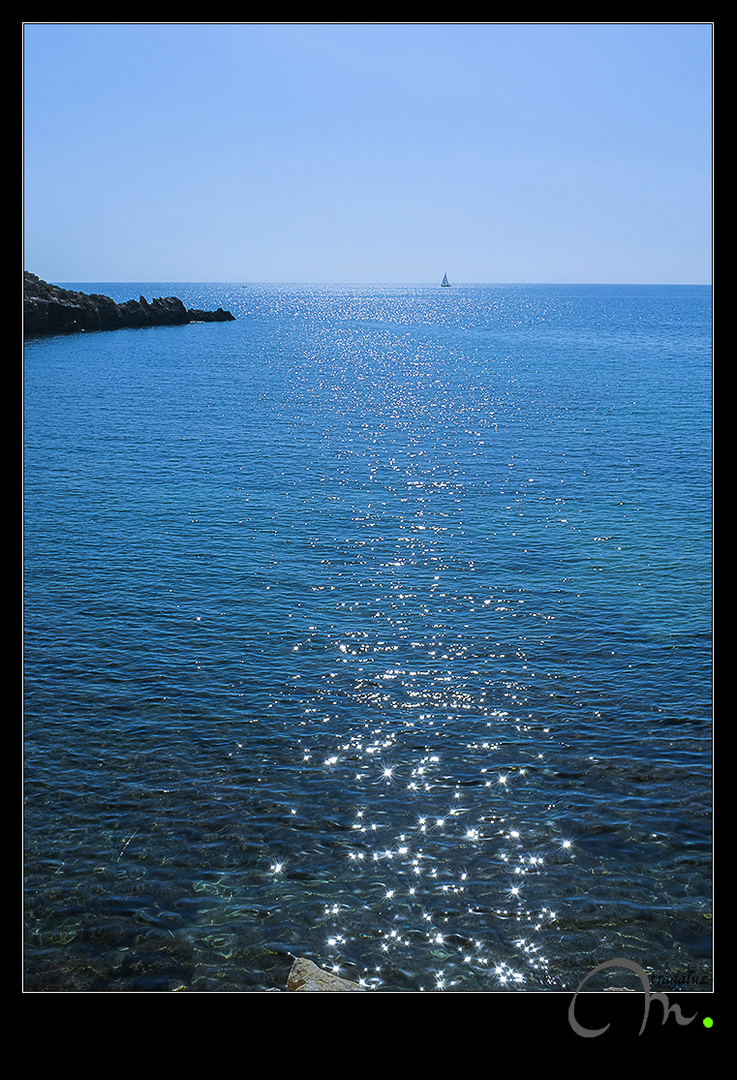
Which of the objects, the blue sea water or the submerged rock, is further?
the blue sea water

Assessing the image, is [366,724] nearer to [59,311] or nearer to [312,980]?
[312,980]

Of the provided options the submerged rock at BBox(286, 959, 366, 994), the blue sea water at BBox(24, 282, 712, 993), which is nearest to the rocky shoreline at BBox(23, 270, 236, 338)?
the blue sea water at BBox(24, 282, 712, 993)

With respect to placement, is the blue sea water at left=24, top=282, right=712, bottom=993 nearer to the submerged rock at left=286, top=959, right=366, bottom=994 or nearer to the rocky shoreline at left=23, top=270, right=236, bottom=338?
the submerged rock at left=286, top=959, right=366, bottom=994

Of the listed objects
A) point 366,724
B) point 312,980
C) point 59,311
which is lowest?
point 312,980

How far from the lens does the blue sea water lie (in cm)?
2259

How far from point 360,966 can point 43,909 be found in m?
8.68

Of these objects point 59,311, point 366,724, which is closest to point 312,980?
point 366,724

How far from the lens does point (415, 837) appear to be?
87.2ft

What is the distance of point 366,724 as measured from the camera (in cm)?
3362

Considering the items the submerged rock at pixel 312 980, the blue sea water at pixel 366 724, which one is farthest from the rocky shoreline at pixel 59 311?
the submerged rock at pixel 312 980

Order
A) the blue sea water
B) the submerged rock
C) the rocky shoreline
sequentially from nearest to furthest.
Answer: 1. the submerged rock
2. the blue sea water
3. the rocky shoreline

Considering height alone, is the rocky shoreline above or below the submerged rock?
above
